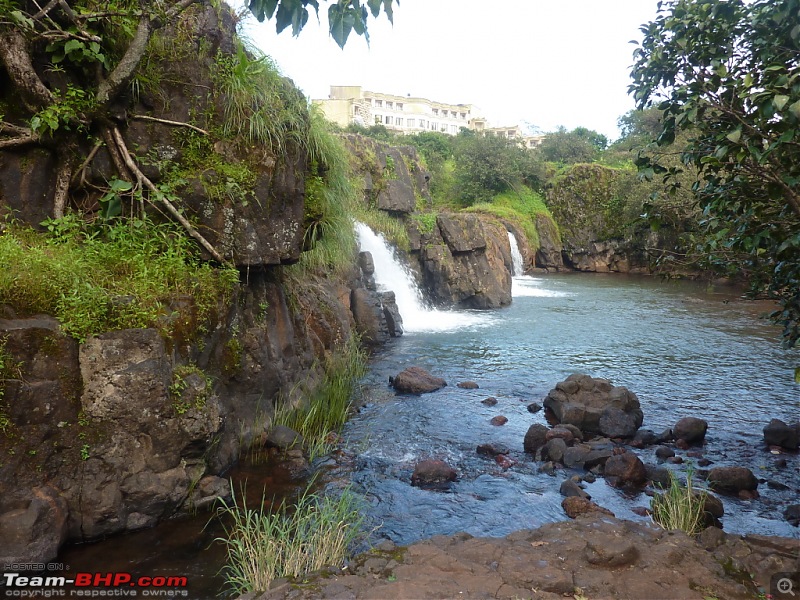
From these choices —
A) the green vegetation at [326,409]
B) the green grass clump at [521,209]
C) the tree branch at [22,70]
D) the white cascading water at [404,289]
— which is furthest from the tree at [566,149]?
the tree branch at [22,70]

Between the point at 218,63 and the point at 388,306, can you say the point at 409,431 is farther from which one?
the point at 388,306

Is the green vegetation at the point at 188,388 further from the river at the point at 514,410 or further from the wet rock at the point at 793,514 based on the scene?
the wet rock at the point at 793,514

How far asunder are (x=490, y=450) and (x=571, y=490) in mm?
1592

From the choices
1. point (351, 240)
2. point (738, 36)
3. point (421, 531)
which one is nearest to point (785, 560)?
point (421, 531)

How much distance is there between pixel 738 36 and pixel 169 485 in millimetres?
6874

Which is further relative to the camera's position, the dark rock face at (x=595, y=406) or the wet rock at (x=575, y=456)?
the dark rock face at (x=595, y=406)

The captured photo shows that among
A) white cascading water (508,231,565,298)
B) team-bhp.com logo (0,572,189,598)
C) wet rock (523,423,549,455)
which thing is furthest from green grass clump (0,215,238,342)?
white cascading water (508,231,565,298)

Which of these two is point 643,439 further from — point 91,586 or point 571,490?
point 91,586

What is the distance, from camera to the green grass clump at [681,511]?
577 cm

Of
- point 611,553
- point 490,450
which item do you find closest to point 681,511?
point 611,553

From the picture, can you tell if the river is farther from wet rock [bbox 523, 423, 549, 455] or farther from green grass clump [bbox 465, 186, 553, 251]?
green grass clump [bbox 465, 186, 553, 251]

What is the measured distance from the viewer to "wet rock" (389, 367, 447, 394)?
11.3 m

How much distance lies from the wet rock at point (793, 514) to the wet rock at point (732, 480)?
522 millimetres

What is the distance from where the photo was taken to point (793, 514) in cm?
644
